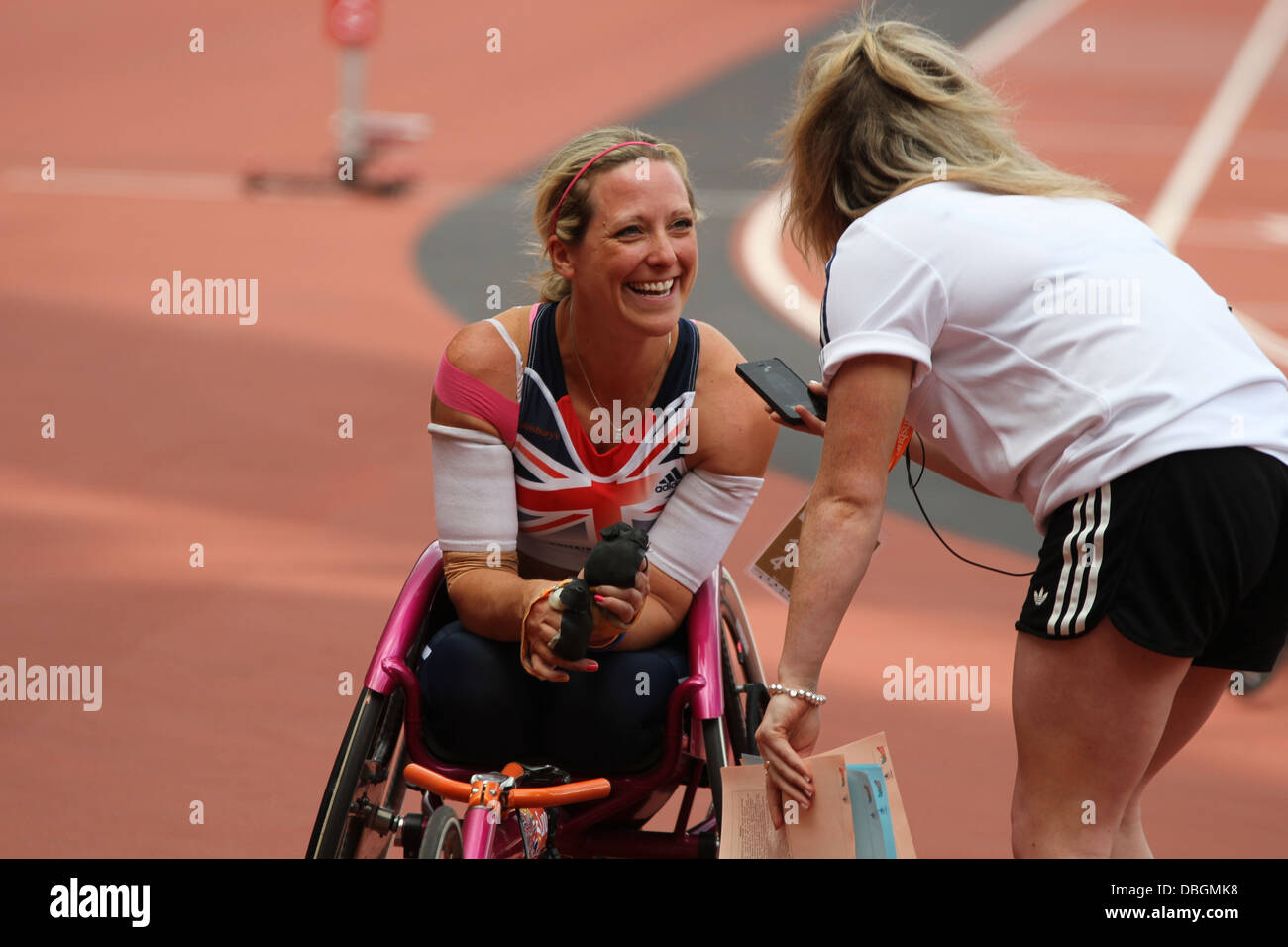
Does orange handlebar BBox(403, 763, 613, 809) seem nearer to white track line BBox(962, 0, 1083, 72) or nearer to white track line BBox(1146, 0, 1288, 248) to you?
white track line BBox(1146, 0, 1288, 248)

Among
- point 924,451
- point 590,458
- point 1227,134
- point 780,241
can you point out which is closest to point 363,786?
point 590,458

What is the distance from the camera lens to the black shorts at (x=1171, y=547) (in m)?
1.96

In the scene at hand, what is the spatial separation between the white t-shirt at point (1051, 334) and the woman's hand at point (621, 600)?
0.55m

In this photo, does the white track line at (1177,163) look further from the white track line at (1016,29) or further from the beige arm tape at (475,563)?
the beige arm tape at (475,563)

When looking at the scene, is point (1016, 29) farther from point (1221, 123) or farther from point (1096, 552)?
point (1096, 552)

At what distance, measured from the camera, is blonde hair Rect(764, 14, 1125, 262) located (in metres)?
2.14

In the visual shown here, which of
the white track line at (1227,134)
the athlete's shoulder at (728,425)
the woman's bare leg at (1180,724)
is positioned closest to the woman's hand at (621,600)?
the athlete's shoulder at (728,425)

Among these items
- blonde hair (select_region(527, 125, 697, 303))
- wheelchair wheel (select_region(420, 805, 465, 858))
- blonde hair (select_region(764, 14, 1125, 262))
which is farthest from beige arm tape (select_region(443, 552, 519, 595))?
blonde hair (select_region(764, 14, 1125, 262))

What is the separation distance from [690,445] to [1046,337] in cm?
85

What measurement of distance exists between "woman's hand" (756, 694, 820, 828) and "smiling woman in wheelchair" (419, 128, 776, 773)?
1.73 ft

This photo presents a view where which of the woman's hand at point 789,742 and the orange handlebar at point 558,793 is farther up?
the woman's hand at point 789,742

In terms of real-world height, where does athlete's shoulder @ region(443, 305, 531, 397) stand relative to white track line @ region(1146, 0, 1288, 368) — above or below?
below

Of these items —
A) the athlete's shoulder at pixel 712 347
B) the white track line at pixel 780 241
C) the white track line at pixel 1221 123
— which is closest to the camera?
the athlete's shoulder at pixel 712 347

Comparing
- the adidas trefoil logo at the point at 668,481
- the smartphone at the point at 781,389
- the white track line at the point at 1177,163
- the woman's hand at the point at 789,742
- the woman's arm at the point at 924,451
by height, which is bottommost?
the woman's hand at the point at 789,742
